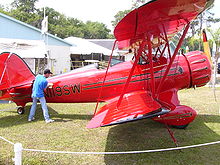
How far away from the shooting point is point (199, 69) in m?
5.41

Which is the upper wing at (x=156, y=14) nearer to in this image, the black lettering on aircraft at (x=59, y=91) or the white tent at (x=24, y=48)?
→ the black lettering on aircraft at (x=59, y=91)

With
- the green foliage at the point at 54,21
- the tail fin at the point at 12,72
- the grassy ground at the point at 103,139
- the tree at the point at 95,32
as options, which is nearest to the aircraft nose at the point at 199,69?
the grassy ground at the point at 103,139

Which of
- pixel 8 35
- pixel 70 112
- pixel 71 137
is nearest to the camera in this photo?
pixel 71 137

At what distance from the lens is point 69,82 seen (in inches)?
232

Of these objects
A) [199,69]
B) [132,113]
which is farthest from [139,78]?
[132,113]

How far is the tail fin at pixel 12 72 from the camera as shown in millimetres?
5934

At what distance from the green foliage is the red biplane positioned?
41.9 meters

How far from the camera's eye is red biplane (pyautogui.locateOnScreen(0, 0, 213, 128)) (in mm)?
3559

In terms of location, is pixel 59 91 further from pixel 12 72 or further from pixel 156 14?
pixel 156 14

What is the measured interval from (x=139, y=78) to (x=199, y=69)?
5.39ft

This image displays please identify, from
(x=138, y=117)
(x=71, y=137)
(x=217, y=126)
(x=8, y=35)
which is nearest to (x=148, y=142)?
(x=138, y=117)

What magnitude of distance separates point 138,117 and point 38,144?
2.34 m

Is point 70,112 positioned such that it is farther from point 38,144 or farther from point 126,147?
point 126,147

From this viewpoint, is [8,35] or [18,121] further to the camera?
[8,35]
